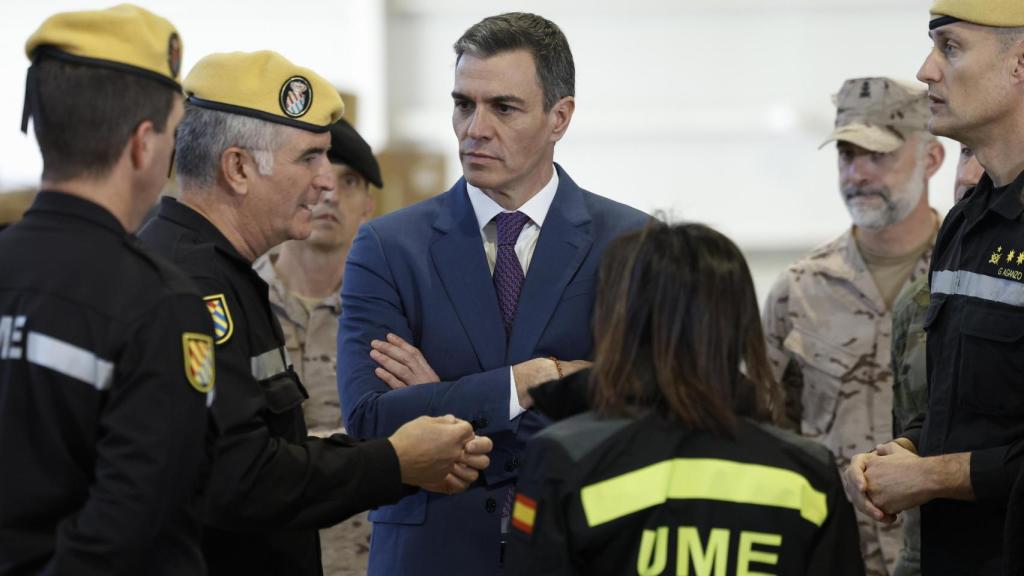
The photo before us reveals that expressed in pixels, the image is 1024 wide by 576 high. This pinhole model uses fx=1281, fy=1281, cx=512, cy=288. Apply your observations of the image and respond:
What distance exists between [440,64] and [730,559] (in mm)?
6947

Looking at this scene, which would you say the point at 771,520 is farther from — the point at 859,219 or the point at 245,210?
the point at 859,219

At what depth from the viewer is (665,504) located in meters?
1.96

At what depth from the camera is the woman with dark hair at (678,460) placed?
6.41ft

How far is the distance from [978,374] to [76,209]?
1737mm

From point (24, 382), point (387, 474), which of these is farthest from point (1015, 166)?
point (24, 382)

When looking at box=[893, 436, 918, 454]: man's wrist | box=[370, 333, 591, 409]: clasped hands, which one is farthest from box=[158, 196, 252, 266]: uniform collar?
box=[893, 436, 918, 454]: man's wrist

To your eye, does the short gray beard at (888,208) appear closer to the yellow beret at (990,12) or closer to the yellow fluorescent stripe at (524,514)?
the yellow beret at (990,12)

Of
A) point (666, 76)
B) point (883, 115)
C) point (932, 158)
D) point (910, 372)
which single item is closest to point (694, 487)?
point (910, 372)

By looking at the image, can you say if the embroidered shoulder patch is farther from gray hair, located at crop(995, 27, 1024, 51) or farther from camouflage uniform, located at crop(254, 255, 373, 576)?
gray hair, located at crop(995, 27, 1024, 51)

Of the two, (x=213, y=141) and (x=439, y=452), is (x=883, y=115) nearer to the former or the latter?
(x=439, y=452)

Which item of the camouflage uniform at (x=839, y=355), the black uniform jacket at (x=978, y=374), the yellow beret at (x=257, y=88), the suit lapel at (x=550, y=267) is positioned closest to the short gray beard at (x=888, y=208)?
the camouflage uniform at (x=839, y=355)

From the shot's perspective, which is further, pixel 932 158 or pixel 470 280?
pixel 932 158

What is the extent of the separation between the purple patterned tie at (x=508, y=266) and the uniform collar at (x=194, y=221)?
2.05 feet

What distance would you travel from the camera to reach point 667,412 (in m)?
2.01
